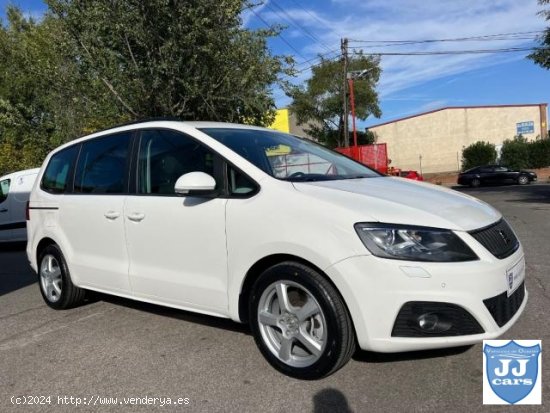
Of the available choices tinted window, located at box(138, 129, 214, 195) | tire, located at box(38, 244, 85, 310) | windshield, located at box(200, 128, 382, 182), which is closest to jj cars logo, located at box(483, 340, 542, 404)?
windshield, located at box(200, 128, 382, 182)

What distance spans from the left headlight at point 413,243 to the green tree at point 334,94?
38845 millimetres

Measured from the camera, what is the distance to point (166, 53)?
12648 millimetres

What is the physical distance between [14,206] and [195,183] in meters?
10.2

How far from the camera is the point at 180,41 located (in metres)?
12.7

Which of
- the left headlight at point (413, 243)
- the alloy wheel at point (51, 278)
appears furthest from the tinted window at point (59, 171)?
the left headlight at point (413, 243)

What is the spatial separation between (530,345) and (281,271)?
154 cm

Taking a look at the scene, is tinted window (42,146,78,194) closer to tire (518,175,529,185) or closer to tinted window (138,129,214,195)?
tinted window (138,129,214,195)

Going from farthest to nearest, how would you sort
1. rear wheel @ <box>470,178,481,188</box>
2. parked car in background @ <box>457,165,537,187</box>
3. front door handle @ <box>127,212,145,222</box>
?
rear wheel @ <box>470,178,481,188</box>, parked car in background @ <box>457,165,537,187</box>, front door handle @ <box>127,212,145,222</box>

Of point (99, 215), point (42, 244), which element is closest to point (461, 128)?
point (42, 244)

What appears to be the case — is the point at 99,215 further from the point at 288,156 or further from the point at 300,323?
the point at 300,323

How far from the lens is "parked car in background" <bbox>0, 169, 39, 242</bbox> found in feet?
41.2

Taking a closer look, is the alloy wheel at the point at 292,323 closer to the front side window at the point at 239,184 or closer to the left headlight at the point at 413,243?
the left headlight at the point at 413,243

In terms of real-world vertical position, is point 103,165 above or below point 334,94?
below

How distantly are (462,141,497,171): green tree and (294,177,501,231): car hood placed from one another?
44.3 m
